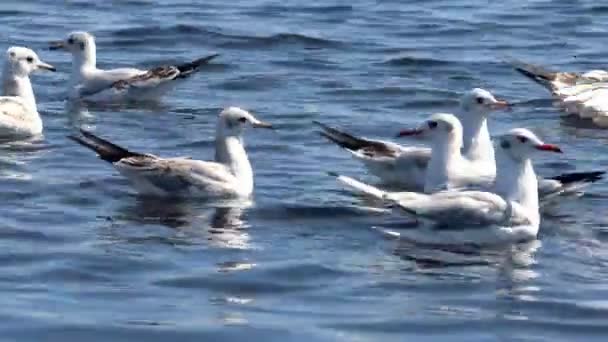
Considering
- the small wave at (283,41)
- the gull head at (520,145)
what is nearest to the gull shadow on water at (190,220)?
the gull head at (520,145)

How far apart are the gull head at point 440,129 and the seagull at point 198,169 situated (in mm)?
1205

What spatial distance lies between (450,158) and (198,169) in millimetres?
1979

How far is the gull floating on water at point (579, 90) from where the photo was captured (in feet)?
64.8

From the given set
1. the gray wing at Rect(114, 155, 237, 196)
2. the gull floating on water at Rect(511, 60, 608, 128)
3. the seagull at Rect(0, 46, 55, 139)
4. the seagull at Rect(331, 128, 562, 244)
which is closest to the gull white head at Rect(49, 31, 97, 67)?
the seagull at Rect(0, 46, 55, 139)

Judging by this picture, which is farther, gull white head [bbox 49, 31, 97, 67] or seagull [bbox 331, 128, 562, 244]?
gull white head [bbox 49, 31, 97, 67]

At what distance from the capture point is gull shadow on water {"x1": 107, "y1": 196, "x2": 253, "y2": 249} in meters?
14.2

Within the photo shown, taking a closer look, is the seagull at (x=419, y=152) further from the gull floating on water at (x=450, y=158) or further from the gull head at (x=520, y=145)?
the gull head at (x=520, y=145)

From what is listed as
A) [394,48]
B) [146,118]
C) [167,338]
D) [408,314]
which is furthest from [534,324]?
[394,48]

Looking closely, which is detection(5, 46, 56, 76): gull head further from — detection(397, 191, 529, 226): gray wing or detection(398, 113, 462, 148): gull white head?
detection(397, 191, 529, 226): gray wing

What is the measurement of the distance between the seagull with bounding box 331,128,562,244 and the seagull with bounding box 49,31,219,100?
6.31m

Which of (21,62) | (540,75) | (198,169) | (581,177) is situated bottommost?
(198,169)

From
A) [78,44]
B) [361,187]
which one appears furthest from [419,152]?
[78,44]

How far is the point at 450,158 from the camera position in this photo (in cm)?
1581

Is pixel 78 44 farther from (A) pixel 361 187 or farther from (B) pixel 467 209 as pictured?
(B) pixel 467 209
